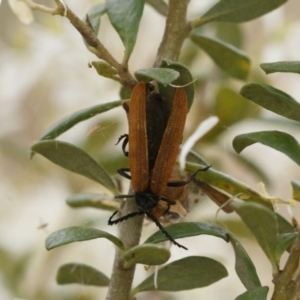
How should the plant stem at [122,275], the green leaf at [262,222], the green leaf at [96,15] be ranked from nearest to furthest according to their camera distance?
the green leaf at [262,222], the plant stem at [122,275], the green leaf at [96,15]

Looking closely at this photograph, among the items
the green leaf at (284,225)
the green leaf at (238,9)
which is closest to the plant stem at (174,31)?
the green leaf at (238,9)

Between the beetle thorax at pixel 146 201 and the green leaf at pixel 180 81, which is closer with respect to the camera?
the green leaf at pixel 180 81

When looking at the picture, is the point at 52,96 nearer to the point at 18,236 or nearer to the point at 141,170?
the point at 18,236

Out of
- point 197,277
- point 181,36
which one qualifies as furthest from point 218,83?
point 197,277

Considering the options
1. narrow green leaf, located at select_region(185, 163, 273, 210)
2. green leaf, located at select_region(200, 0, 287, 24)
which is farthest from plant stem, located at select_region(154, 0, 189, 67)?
narrow green leaf, located at select_region(185, 163, 273, 210)

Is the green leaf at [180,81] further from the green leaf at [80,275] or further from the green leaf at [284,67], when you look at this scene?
the green leaf at [80,275]

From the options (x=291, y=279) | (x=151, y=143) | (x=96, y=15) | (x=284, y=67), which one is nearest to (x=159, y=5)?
(x=96, y=15)
